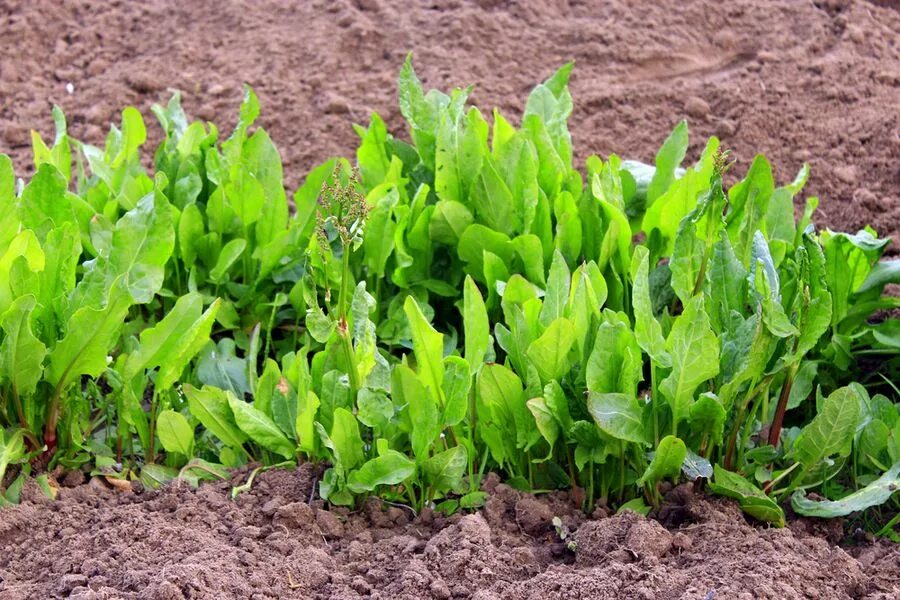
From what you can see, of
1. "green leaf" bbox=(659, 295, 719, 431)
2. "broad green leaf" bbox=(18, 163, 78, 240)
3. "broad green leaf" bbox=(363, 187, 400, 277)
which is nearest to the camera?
"green leaf" bbox=(659, 295, 719, 431)

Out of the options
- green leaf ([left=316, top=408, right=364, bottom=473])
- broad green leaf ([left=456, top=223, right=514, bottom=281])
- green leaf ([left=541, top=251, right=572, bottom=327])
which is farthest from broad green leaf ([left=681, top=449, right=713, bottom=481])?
broad green leaf ([left=456, top=223, right=514, bottom=281])

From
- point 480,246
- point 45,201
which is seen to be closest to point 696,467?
point 480,246

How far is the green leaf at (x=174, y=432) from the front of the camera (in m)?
2.81

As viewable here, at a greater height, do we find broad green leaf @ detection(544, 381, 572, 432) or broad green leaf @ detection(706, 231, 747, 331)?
broad green leaf @ detection(706, 231, 747, 331)

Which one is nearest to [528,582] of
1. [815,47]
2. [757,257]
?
[757,257]

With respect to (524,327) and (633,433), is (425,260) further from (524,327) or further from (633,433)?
(633,433)

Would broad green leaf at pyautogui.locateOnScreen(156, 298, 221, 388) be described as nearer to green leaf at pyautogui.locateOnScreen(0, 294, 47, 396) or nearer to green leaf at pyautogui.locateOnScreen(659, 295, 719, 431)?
green leaf at pyautogui.locateOnScreen(0, 294, 47, 396)

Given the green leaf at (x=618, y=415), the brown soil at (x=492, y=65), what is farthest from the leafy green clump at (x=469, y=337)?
the brown soil at (x=492, y=65)

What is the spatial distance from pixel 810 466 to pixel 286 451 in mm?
1264

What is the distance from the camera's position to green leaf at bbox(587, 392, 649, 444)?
2559mm

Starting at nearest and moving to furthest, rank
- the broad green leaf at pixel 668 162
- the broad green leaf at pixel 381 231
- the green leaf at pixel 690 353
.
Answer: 1. the green leaf at pixel 690 353
2. the broad green leaf at pixel 381 231
3. the broad green leaf at pixel 668 162

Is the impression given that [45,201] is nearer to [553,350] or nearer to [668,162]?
[553,350]

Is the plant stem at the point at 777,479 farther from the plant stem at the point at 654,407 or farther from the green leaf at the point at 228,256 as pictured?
the green leaf at the point at 228,256

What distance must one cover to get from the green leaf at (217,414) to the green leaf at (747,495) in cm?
116
